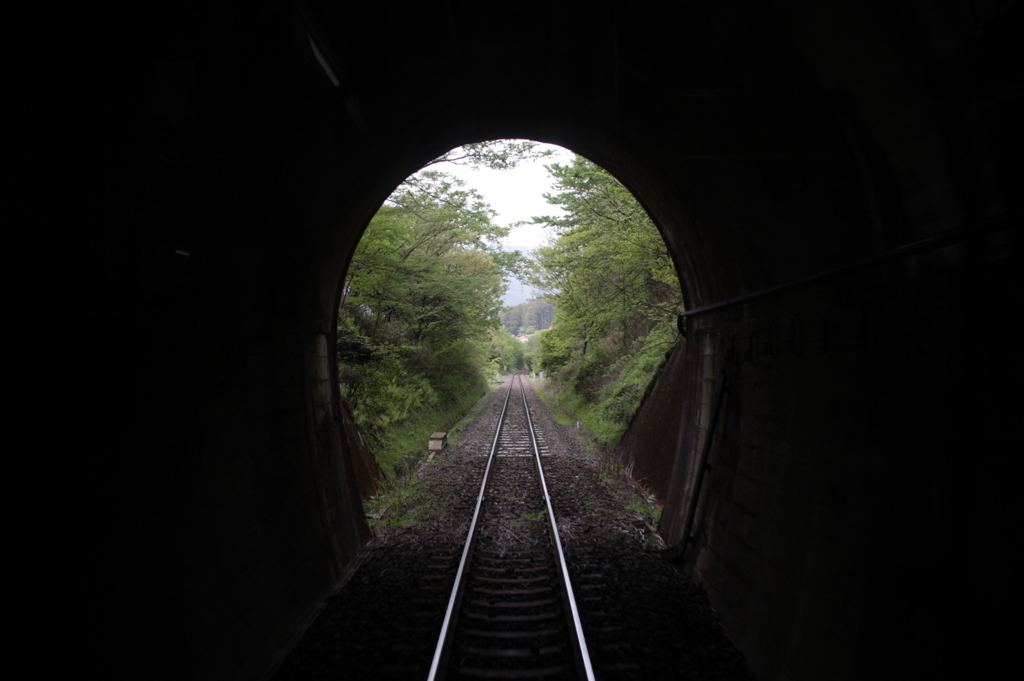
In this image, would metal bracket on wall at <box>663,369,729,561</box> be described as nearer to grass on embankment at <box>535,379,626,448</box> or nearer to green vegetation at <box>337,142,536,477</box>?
Answer: grass on embankment at <box>535,379,626,448</box>

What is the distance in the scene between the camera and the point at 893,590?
262 centimetres

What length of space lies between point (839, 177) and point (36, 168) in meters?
4.79

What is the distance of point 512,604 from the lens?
4379 mm

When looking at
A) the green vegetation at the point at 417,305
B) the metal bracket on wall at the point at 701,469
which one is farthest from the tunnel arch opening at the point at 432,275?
the metal bracket on wall at the point at 701,469

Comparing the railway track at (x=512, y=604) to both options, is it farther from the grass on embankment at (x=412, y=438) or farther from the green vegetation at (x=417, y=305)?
the green vegetation at (x=417, y=305)

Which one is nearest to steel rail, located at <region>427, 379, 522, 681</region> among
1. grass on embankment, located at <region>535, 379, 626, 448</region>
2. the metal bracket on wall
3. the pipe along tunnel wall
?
the pipe along tunnel wall

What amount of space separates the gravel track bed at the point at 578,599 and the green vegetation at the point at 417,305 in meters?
3.21

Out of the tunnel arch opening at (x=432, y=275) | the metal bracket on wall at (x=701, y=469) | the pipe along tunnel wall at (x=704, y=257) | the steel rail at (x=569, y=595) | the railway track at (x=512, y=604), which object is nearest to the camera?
the pipe along tunnel wall at (x=704, y=257)

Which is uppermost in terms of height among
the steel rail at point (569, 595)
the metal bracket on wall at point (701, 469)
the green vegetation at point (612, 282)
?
the green vegetation at point (612, 282)

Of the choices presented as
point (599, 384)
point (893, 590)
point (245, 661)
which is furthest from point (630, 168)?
point (599, 384)

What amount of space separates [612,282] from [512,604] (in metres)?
8.34

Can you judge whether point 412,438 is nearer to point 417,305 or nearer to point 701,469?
point 417,305

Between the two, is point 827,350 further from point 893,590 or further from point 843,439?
point 893,590

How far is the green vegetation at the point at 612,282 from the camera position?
990 centimetres
